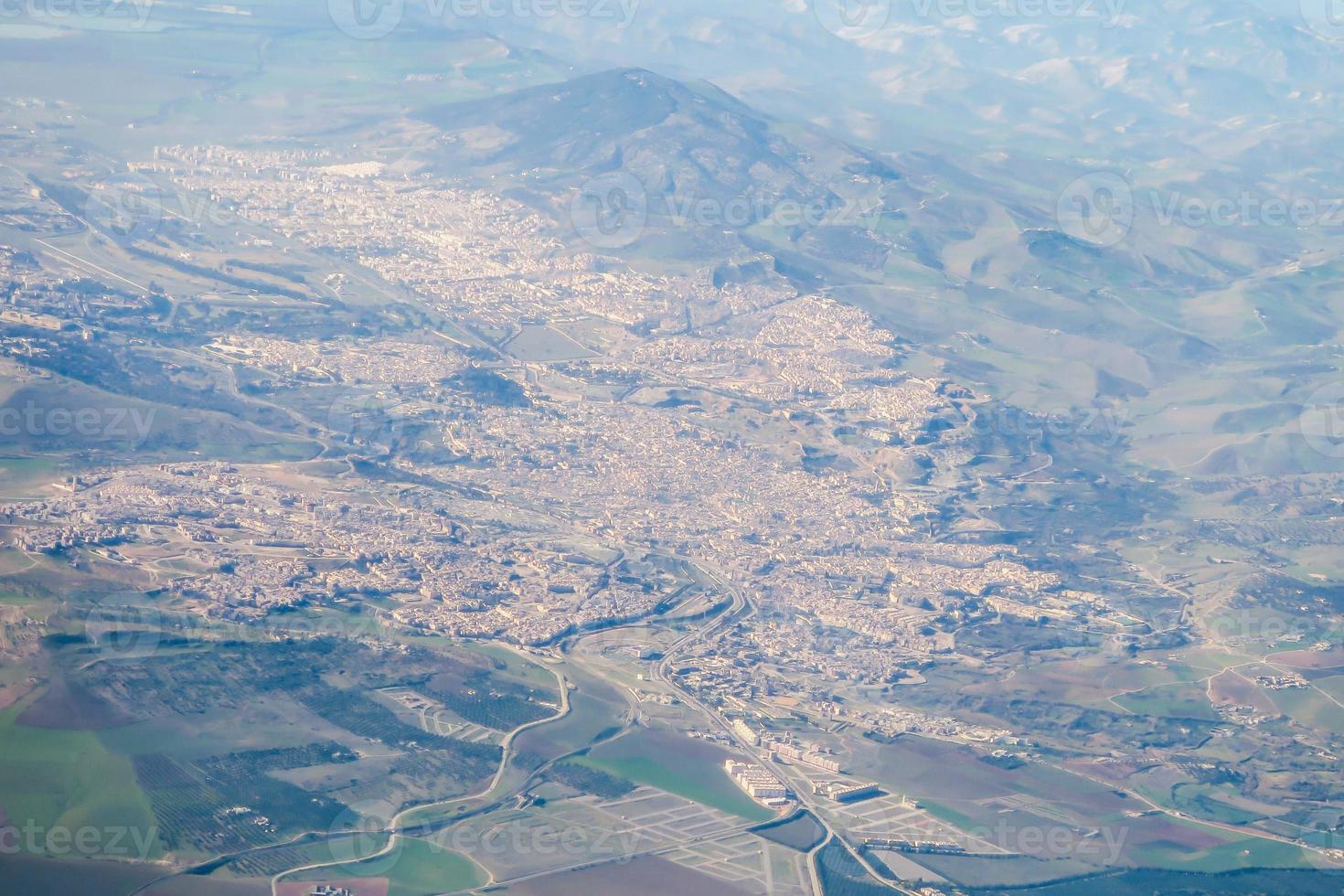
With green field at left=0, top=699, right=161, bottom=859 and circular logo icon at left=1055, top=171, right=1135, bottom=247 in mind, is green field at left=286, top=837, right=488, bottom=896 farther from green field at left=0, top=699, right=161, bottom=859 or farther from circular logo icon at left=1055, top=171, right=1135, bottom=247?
circular logo icon at left=1055, top=171, right=1135, bottom=247

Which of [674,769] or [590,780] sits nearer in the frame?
[590,780]

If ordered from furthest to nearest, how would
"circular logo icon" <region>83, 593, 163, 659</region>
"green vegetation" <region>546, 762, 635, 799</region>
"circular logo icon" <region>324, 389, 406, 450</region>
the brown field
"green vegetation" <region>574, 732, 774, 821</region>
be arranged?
1. "circular logo icon" <region>324, 389, 406, 450</region>
2. "circular logo icon" <region>83, 593, 163, 659</region>
3. "green vegetation" <region>574, 732, 774, 821</region>
4. "green vegetation" <region>546, 762, 635, 799</region>
5. the brown field

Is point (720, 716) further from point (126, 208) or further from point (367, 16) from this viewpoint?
point (367, 16)

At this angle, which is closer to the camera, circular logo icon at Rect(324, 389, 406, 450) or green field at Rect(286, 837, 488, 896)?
green field at Rect(286, 837, 488, 896)

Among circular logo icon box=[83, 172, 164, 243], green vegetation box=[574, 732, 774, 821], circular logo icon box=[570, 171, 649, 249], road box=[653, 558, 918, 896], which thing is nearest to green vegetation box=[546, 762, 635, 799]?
green vegetation box=[574, 732, 774, 821]

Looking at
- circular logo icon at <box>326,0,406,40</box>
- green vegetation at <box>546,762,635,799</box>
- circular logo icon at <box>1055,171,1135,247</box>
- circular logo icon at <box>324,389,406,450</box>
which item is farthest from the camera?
circular logo icon at <box>326,0,406,40</box>

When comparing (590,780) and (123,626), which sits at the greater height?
(123,626)

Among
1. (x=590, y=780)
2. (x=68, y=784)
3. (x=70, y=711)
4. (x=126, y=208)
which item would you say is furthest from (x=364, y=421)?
(x=126, y=208)

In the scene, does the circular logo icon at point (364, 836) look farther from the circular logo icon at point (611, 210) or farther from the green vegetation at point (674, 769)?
the circular logo icon at point (611, 210)
